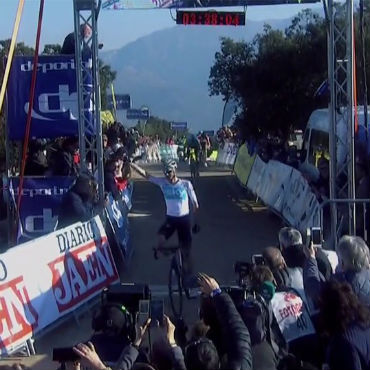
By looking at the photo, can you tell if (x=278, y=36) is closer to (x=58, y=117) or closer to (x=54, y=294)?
(x=58, y=117)

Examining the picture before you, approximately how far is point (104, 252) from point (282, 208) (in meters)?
6.26

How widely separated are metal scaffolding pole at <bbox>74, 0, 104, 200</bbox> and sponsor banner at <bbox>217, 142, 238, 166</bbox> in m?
20.5

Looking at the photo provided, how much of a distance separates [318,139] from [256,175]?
2.55 meters

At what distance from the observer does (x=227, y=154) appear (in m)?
37.6

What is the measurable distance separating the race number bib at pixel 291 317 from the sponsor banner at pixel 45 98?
8949 millimetres

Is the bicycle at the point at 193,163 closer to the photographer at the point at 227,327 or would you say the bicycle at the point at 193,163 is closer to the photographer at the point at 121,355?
the photographer at the point at 121,355

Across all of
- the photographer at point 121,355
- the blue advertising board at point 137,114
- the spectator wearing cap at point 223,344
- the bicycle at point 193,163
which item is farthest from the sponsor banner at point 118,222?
the blue advertising board at point 137,114

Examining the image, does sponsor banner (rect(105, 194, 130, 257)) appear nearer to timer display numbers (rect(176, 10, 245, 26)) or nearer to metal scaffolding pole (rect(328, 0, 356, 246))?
timer display numbers (rect(176, 10, 245, 26))

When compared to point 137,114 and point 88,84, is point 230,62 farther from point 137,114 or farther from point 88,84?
point 137,114

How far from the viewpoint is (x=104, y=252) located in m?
12.3

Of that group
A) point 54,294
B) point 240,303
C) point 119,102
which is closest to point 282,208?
point 54,294

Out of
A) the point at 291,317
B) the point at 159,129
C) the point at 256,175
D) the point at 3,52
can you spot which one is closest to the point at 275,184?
the point at 256,175

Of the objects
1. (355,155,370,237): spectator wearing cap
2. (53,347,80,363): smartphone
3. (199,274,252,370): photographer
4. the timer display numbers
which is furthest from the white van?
(53,347,80,363): smartphone

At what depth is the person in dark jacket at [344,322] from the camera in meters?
5.58
